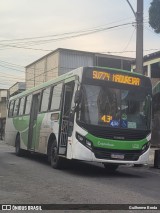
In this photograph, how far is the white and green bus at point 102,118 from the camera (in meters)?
13.5

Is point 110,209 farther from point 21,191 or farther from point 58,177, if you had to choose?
point 58,177

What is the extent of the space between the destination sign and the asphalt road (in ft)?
9.79

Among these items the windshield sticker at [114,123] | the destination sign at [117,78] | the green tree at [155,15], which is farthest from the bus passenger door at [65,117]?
the green tree at [155,15]

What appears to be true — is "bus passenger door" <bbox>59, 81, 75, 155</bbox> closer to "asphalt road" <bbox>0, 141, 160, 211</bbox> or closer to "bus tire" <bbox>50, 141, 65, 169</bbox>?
"bus tire" <bbox>50, 141, 65, 169</bbox>

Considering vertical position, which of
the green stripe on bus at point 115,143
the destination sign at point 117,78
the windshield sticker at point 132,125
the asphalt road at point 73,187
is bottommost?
the asphalt road at point 73,187

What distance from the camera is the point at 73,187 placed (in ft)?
35.4

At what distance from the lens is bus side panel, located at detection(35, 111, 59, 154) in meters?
15.6

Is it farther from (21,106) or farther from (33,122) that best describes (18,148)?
(33,122)

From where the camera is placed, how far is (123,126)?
13.9 meters

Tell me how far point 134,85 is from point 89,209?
6.88 metres

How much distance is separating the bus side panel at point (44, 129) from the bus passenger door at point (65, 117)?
449 millimetres

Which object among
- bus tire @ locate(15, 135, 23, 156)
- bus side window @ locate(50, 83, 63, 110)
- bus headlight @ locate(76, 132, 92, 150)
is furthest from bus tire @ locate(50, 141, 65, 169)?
bus tire @ locate(15, 135, 23, 156)

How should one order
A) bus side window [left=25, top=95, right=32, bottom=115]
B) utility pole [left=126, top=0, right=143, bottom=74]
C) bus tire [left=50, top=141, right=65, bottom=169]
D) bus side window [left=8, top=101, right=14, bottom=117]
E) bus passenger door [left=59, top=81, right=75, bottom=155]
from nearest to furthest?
bus passenger door [left=59, top=81, right=75, bottom=155], bus tire [left=50, top=141, right=65, bottom=169], utility pole [left=126, top=0, right=143, bottom=74], bus side window [left=25, top=95, right=32, bottom=115], bus side window [left=8, top=101, right=14, bottom=117]

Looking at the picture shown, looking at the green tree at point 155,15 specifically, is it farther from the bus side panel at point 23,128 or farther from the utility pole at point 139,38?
the bus side panel at point 23,128
